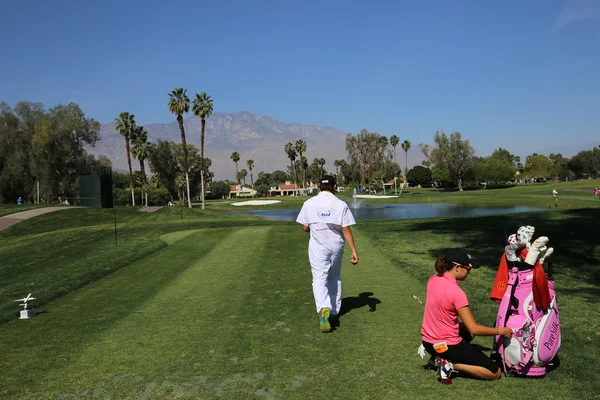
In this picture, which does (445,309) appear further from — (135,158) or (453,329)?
(135,158)

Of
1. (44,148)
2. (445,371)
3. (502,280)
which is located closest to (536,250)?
(502,280)

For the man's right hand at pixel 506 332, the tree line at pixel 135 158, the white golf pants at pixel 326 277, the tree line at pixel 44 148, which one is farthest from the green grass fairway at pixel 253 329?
the tree line at pixel 44 148

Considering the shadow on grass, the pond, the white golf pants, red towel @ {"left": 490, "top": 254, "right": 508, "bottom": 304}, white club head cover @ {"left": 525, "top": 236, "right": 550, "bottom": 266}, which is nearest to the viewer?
white club head cover @ {"left": 525, "top": 236, "right": 550, "bottom": 266}

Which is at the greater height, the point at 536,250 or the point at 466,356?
the point at 536,250

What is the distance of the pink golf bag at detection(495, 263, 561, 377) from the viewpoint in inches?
192

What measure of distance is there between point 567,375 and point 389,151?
497 feet

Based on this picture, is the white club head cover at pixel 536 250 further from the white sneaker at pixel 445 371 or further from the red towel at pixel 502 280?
the white sneaker at pixel 445 371

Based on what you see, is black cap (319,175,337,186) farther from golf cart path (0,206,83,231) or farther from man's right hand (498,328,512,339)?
golf cart path (0,206,83,231)

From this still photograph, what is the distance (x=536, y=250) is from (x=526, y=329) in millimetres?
951

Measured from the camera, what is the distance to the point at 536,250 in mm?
4715

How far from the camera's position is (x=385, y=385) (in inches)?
190

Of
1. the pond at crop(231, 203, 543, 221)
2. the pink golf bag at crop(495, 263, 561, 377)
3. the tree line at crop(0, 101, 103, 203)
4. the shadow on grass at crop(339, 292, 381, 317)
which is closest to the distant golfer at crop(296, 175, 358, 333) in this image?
the shadow on grass at crop(339, 292, 381, 317)

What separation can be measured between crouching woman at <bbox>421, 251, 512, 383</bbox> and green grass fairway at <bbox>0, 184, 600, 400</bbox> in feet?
A: 0.59

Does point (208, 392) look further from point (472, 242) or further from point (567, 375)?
point (472, 242)
